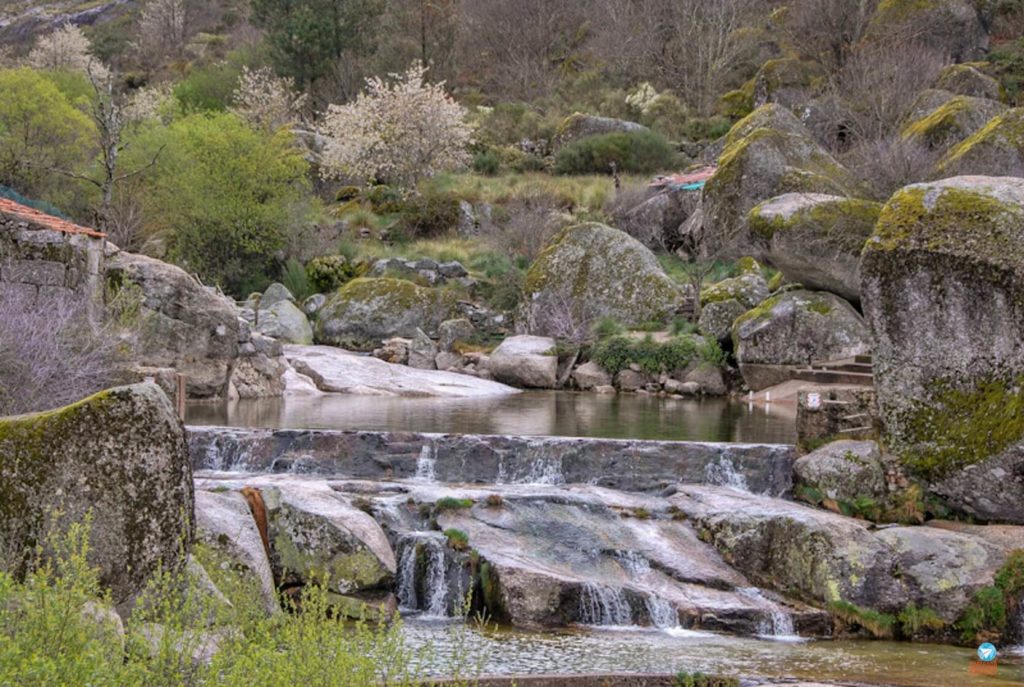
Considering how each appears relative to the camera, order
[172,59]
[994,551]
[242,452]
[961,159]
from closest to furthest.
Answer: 1. [994,551]
2. [242,452]
3. [961,159]
4. [172,59]

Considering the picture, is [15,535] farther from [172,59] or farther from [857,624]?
[172,59]

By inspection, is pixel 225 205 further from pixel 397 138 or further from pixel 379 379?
pixel 397 138

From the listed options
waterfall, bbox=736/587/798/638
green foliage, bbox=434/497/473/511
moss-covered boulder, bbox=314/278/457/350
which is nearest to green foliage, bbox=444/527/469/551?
green foliage, bbox=434/497/473/511

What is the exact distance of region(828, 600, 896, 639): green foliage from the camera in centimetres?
1027

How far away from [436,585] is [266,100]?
38.5 m

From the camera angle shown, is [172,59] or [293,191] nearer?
[293,191]

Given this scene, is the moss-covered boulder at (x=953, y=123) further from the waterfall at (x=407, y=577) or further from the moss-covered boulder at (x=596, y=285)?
the waterfall at (x=407, y=577)

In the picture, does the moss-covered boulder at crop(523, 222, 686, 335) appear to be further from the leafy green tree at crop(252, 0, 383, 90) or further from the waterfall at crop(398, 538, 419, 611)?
the leafy green tree at crop(252, 0, 383, 90)

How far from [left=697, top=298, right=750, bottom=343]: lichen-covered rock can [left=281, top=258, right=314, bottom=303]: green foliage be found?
1052 cm

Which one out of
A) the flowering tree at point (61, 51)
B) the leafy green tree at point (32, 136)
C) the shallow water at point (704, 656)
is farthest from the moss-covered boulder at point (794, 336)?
the flowering tree at point (61, 51)

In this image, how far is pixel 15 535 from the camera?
687cm

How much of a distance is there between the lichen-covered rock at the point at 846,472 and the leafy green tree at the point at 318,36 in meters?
39.8

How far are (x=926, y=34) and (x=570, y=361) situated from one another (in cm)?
2398

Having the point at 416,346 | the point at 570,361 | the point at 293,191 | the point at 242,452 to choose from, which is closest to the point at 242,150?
the point at 293,191
